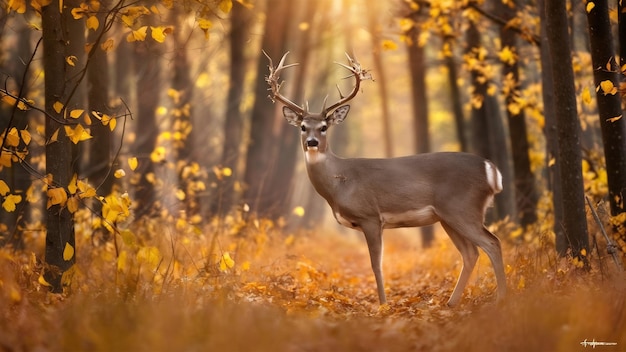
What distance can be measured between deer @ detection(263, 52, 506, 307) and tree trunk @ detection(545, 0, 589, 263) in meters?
0.86

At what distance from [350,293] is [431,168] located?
6.81 feet

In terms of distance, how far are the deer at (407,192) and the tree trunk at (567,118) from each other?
857 mm

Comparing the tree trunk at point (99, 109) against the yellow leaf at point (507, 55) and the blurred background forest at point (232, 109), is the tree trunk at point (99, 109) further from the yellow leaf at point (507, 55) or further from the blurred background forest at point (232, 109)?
the yellow leaf at point (507, 55)

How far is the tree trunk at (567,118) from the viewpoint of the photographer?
27.6 feet

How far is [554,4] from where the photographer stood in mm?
8375

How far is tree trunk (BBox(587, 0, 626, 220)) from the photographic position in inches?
336

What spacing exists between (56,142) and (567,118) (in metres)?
5.26

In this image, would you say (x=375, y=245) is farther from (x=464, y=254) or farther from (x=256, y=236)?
(x=256, y=236)

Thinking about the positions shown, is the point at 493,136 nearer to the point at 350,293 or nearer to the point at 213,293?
the point at 350,293

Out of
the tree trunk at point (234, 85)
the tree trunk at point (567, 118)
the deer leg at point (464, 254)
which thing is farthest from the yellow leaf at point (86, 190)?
the tree trunk at point (234, 85)

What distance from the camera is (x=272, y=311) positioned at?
6.33 meters

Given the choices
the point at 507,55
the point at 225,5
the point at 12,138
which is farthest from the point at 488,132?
the point at 12,138

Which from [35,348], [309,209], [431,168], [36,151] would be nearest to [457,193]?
[431,168]

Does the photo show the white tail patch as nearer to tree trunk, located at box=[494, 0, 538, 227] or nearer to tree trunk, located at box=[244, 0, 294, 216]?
tree trunk, located at box=[494, 0, 538, 227]
